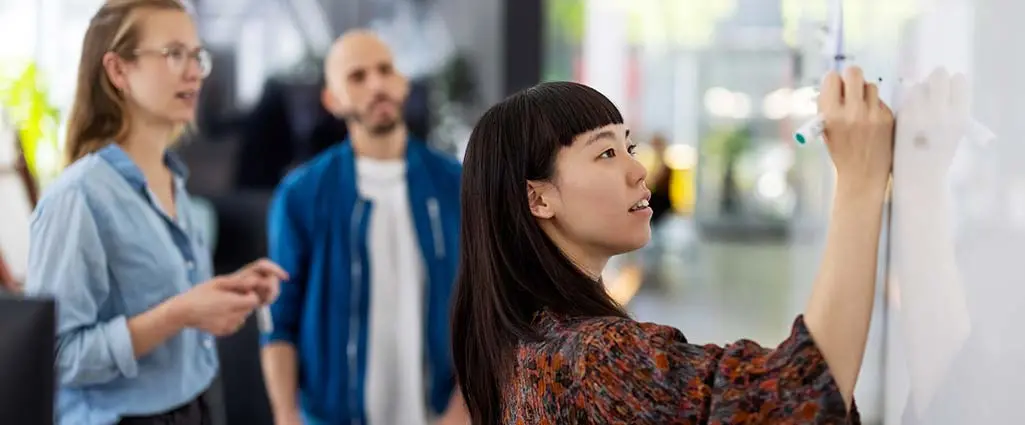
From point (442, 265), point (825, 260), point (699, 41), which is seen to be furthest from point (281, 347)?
point (699, 41)

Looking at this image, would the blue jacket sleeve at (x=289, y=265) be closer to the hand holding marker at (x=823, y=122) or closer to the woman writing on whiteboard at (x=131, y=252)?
the woman writing on whiteboard at (x=131, y=252)

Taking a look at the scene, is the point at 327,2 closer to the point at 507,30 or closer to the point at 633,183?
the point at 507,30

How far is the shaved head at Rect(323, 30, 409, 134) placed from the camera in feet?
9.96

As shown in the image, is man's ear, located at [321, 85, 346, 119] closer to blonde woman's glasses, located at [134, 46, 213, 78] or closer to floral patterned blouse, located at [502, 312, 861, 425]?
blonde woman's glasses, located at [134, 46, 213, 78]

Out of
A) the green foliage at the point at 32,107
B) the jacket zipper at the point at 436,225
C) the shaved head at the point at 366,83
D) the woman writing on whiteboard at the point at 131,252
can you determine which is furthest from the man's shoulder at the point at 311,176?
the green foliage at the point at 32,107

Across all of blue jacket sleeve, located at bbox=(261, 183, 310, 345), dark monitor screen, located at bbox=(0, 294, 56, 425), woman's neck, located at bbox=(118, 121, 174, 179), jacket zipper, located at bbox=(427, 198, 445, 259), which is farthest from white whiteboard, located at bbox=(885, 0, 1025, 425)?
blue jacket sleeve, located at bbox=(261, 183, 310, 345)

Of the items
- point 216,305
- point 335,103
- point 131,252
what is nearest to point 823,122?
point 216,305

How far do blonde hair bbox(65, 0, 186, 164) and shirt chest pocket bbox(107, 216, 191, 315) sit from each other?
18cm

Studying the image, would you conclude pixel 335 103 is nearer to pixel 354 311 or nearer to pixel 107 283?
pixel 354 311

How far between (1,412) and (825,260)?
0.82m

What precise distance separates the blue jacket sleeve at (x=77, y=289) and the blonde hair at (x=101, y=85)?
0.54 ft

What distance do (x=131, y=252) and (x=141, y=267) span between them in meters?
0.03

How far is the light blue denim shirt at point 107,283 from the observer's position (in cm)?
187

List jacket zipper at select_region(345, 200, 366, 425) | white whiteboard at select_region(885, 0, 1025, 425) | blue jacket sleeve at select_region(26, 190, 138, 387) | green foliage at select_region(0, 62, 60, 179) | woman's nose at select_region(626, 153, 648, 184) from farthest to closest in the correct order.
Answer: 1. green foliage at select_region(0, 62, 60, 179)
2. jacket zipper at select_region(345, 200, 366, 425)
3. blue jacket sleeve at select_region(26, 190, 138, 387)
4. woman's nose at select_region(626, 153, 648, 184)
5. white whiteboard at select_region(885, 0, 1025, 425)
